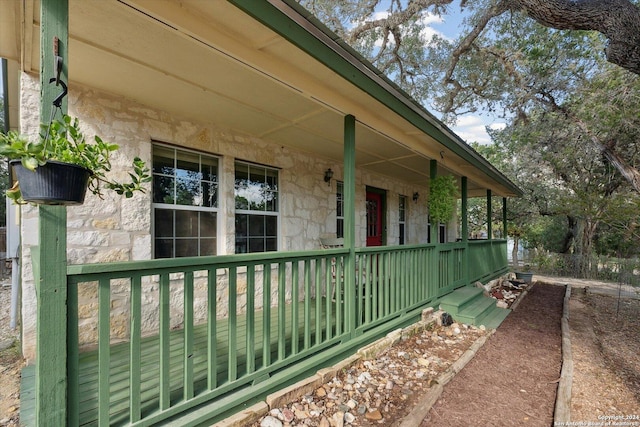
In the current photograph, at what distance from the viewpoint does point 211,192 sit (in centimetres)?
359

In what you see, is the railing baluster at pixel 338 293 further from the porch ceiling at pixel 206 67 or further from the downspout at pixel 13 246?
the downspout at pixel 13 246

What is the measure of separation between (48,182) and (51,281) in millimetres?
482

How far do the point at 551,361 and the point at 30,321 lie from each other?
4947 mm

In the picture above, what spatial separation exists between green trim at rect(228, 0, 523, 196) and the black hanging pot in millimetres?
1184

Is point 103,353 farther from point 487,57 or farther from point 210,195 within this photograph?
point 487,57

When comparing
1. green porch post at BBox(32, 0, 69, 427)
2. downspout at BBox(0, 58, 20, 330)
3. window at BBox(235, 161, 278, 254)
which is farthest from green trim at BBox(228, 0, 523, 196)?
downspout at BBox(0, 58, 20, 330)

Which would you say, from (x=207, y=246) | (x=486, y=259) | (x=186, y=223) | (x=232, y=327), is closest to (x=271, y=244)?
(x=207, y=246)

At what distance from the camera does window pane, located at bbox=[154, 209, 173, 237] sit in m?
3.17

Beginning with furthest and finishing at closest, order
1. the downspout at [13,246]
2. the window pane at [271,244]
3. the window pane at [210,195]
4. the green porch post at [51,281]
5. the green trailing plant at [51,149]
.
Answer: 1. the window pane at [271,244]
2. the window pane at [210,195]
3. the downspout at [13,246]
4. the green porch post at [51,281]
5. the green trailing plant at [51,149]

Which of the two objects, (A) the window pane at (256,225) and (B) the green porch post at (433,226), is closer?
(A) the window pane at (256,225)

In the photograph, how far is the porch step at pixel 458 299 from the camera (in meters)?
4.38

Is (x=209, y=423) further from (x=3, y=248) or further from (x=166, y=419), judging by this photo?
(x=3, y=248)

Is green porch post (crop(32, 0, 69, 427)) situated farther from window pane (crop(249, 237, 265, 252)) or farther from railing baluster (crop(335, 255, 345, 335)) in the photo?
window pane (crop(249, 237, 265, 252))

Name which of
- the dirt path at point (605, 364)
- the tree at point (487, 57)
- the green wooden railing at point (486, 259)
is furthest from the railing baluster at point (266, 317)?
the tree at point (487, 57)
